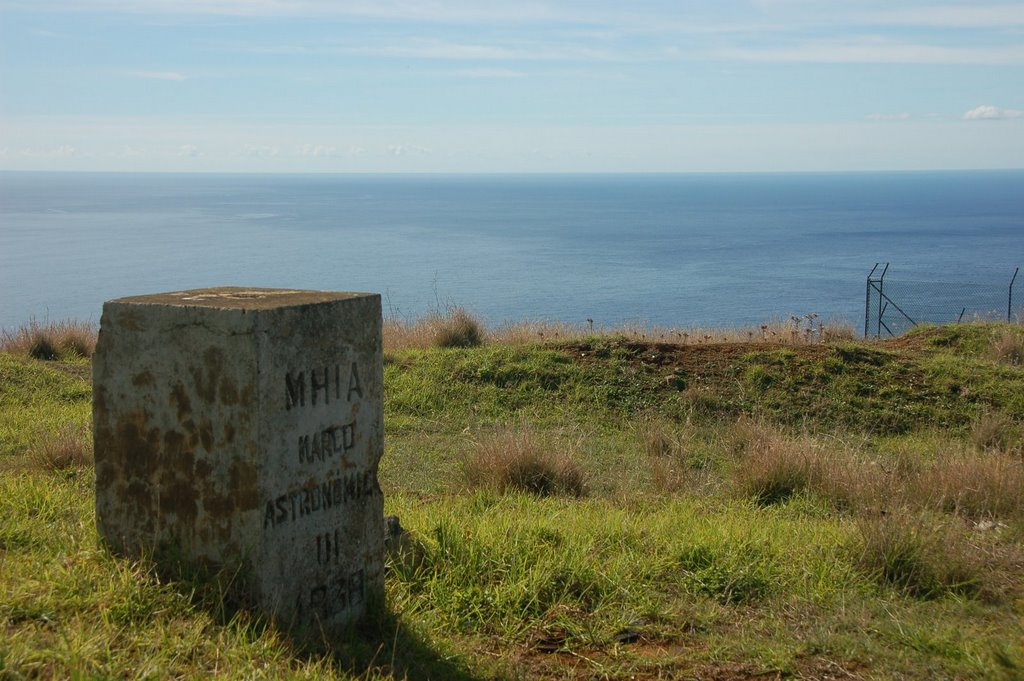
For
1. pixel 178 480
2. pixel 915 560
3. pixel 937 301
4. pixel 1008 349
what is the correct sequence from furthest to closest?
pixel 937 301
pixel 1008 349
pixel 915 560
pixel 178 480

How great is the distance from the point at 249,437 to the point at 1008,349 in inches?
472

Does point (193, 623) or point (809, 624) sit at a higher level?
point (193, 623)

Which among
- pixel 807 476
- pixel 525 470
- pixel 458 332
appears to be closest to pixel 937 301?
pixel 458 332

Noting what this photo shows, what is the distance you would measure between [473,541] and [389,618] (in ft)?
2.85

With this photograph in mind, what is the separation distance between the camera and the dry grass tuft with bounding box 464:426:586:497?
7293 millimetres

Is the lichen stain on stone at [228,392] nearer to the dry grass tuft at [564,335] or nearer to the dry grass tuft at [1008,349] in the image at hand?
the dry grass tuft at [564,335]

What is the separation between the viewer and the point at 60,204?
420ft

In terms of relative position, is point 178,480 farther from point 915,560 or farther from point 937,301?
point 937,301

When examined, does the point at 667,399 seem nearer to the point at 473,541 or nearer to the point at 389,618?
the point at 473,541

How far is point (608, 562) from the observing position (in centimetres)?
519

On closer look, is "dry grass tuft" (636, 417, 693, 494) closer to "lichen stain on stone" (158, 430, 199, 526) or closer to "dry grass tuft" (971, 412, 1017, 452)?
"dry grass tuft" (971, 412, 1017, 452)

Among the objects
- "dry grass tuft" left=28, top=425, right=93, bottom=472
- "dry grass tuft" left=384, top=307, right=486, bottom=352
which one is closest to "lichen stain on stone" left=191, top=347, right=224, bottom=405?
"dry grass tuft" left=28, top=425, right=93, bottom=472

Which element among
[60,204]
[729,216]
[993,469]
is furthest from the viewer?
[60,204]

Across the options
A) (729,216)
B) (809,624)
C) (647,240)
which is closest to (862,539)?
(809,624)
